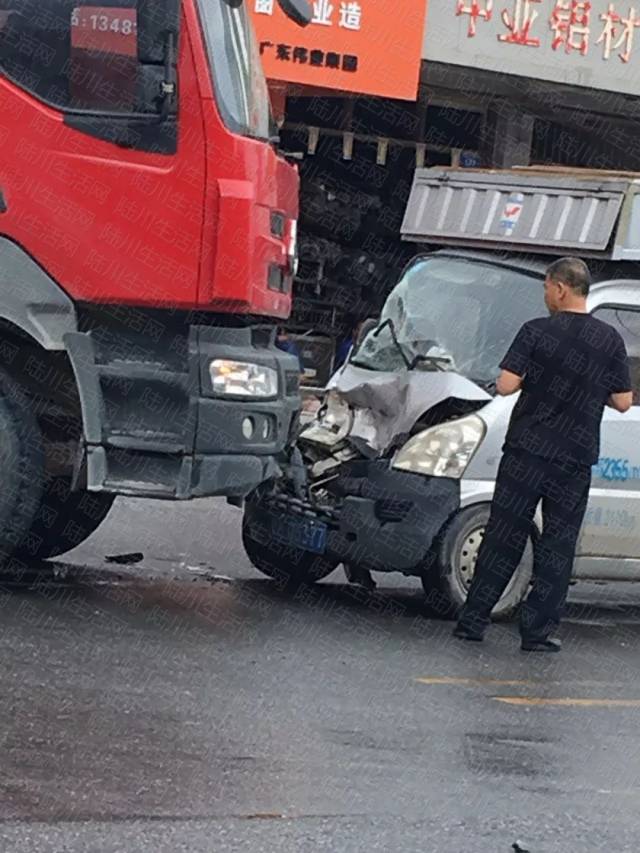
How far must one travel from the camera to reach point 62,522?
32.8 ft

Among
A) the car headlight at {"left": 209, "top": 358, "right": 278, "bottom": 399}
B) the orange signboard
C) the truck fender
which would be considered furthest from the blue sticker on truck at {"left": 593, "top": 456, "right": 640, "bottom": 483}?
the orange signboard

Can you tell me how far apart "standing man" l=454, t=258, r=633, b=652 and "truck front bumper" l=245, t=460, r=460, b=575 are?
1.44ft

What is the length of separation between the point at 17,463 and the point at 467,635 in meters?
2.17

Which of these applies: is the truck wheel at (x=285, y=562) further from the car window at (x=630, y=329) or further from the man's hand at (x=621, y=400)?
the man's hand at (x=621, y=400)

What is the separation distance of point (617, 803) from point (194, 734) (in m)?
1.39

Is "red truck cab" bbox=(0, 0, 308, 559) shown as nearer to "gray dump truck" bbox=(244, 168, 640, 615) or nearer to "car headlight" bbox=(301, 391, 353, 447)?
Result: "gray dump truck" bbox=(244, 168, 640, 615)

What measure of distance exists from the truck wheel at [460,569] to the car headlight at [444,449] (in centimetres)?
23

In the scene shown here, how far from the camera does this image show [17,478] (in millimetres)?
8695

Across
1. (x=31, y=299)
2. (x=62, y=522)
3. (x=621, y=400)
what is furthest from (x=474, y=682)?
(x=62, y=522)

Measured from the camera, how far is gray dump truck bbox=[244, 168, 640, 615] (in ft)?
30.7

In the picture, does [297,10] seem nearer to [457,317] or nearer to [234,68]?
[234,68]

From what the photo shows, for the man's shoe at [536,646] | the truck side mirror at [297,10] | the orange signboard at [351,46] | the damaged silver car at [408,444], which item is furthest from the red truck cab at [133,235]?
the orange signboard at [351,46]

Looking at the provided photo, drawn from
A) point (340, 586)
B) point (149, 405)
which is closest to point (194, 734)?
point (149, 405)

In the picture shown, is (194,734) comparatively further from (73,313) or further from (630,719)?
(73,313)
